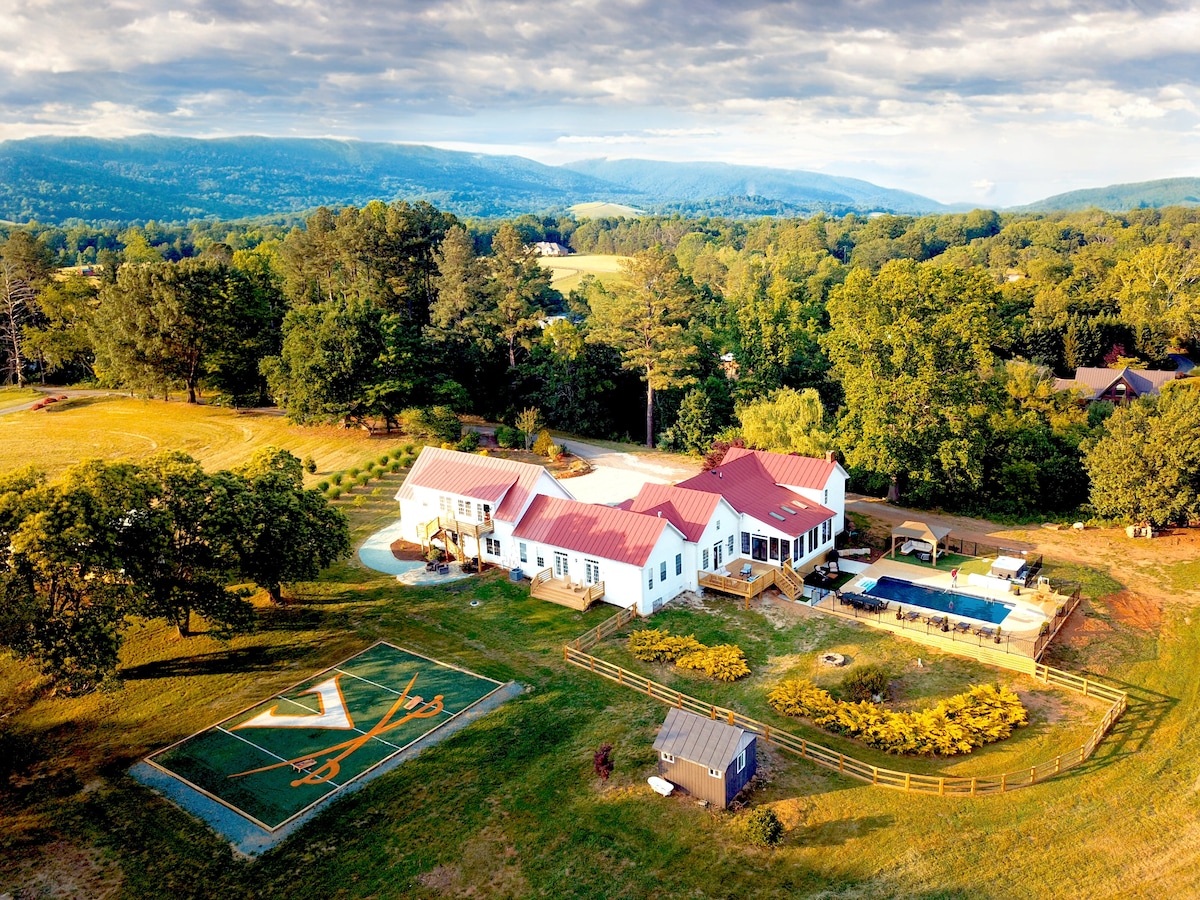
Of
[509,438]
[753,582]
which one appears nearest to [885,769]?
[753,582]

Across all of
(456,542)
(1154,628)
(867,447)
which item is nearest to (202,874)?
(456,542)

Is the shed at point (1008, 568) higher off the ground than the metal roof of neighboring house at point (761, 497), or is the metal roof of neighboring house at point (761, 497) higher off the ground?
the metal roof of neighboring house at point (761, 497)

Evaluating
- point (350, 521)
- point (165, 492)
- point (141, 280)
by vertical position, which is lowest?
point (350, 521)

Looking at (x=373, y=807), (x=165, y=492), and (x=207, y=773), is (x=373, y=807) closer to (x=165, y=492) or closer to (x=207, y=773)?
(x=207, y=773)

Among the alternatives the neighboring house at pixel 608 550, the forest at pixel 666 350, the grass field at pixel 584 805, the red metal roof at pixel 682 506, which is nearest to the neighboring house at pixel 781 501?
the red metal roof at pixel 682 506

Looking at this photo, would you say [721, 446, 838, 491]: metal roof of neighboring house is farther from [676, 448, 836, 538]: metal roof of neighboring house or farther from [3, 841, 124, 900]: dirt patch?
[3, 841, 124, 900]: dirt patch

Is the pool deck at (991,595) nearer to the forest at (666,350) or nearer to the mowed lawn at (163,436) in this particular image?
the forest at (666,350)

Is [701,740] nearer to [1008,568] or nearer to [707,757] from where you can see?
[707,757]
